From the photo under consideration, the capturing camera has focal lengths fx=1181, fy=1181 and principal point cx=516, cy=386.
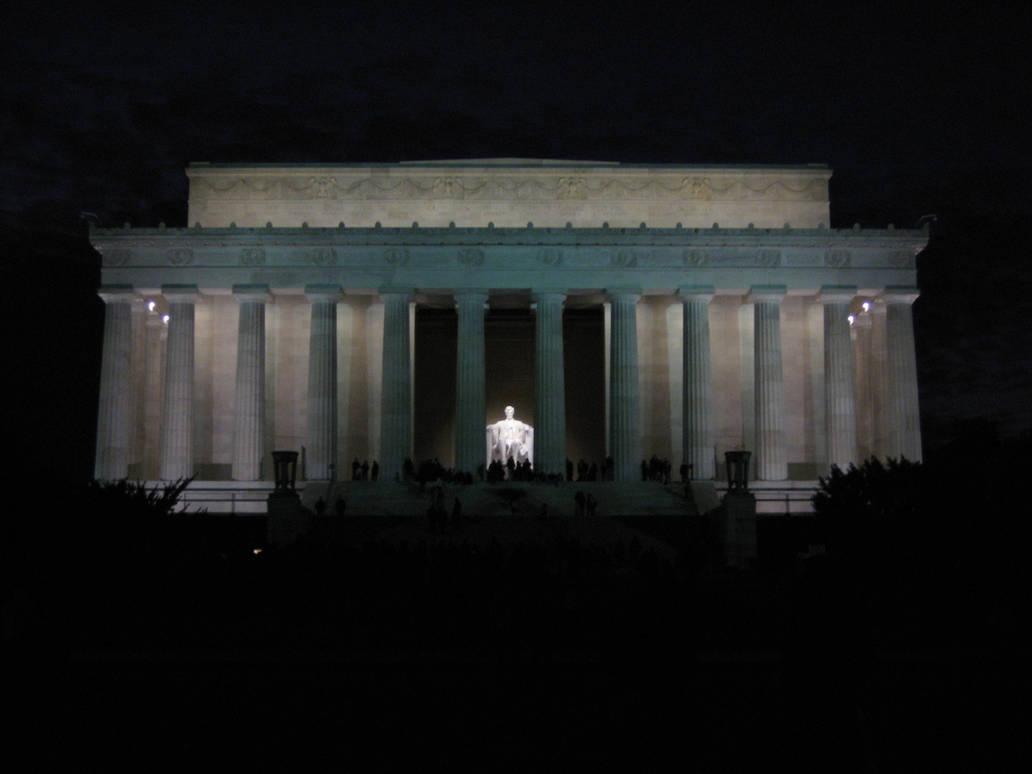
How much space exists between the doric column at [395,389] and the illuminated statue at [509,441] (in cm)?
715

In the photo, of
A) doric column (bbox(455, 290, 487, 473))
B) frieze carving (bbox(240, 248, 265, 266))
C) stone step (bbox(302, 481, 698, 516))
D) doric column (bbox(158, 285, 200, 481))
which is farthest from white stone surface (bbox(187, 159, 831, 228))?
stone step (bbox(302, 481, 698, 516))

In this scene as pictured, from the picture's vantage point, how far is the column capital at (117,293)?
192 feet

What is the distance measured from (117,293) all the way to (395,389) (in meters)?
14.7

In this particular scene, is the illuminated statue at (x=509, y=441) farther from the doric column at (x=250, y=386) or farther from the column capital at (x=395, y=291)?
the doric column at (x=250, y=386)

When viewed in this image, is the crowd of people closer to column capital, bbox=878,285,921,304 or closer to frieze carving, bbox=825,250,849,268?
frieze carving, bbox=825,250,849,268

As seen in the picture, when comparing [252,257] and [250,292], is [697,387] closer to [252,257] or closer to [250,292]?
[250,292]

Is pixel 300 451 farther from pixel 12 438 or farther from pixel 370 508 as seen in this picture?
pixel 12 438

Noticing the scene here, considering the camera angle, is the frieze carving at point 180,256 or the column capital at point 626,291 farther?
the frieze carving at point 180,256

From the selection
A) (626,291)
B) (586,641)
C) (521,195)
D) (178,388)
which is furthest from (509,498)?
(586,641)

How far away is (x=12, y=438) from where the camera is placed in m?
32.1

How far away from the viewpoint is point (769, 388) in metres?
58.5

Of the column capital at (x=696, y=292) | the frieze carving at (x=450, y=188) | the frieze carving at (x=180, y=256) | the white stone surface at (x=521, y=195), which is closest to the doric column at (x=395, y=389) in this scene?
the white stone surface at (x=521, y=195)

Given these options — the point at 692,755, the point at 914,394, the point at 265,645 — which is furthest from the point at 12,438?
the point at 914,394

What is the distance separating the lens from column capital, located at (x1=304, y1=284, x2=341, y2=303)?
5859 cm
